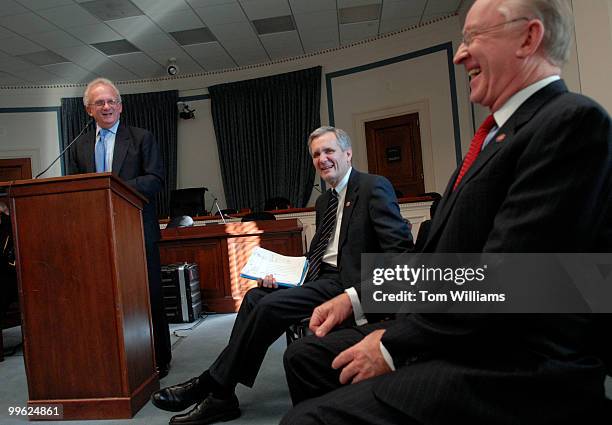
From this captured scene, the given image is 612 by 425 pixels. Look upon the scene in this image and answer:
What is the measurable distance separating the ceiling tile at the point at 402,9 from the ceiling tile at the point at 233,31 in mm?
2049

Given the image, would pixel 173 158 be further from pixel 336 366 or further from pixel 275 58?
pixel 336 366

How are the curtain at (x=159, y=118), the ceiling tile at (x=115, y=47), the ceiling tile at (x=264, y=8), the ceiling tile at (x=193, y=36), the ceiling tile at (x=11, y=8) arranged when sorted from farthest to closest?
the curtain at (x=159, y=118), the ceiling tile at (x=115, y=47), the ceiling tile at (x=193, y=36), the ceiling tile at (x=264, y=8), the ceiling tile at (x=11, y=8)

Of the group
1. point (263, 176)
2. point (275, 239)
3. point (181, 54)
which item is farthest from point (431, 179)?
point (181, 54)

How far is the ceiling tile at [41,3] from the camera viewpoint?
19.2 feet

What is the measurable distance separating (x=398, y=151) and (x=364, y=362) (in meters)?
7.52

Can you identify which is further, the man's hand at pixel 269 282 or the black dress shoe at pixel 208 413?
the man's hand at pixel 269 282

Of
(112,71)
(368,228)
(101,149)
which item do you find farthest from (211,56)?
(368,228)

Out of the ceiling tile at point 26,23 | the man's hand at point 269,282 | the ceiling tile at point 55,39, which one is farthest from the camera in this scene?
the ceiling tile at point 55,39

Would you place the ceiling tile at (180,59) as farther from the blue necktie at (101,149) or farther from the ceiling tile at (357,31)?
the blue necktie at (101,149)

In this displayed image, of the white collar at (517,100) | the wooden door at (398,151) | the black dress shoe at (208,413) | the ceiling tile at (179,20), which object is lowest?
the black dress shoe at (208,413)

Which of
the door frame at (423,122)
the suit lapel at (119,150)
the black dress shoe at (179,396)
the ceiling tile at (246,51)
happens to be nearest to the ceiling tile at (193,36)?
the ceiling tile at (246,51)

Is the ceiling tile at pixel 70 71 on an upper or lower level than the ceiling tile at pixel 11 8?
lower

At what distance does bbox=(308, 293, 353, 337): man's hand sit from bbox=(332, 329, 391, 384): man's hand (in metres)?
0.39

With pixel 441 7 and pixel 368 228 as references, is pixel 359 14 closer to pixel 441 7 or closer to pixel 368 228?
pixel 441 7
